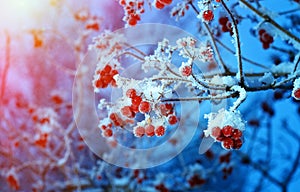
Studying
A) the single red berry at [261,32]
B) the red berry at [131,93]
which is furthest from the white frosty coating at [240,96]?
A: the single red berry at [261,32]

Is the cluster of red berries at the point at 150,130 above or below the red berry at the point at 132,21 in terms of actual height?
below

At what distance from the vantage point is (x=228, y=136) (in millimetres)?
1917

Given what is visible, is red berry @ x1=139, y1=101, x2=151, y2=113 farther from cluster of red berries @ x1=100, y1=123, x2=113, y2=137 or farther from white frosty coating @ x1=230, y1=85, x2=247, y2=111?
cluster of red berries @ x1=100, y1=123, x2=113, y2=137

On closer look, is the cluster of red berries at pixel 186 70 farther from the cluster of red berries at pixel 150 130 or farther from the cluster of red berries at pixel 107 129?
the cluster of red berries at pixel 107 129

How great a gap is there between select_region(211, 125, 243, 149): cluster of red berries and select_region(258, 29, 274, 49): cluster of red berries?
1796mm

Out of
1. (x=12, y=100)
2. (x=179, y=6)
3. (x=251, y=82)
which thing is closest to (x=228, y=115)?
(x=251, y=82)

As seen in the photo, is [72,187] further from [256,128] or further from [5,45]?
[256,128]

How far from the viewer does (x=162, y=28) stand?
321 inches

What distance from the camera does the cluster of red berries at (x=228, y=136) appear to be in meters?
1.88

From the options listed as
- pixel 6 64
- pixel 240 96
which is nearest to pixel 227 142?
pixel 240 96

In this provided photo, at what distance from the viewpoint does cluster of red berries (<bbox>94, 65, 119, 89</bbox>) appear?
2.76 m

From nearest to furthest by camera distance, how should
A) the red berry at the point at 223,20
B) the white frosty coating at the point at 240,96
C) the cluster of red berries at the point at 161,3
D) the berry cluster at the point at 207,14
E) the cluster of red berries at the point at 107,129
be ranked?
the white frosty coating at the point at 240,96 < the berry cluster at the point at 207,14 < the cluster of red berries at the point at 161,3 < the cluster of red berries at the point at 107,129 < the red berry at the point at 223,20

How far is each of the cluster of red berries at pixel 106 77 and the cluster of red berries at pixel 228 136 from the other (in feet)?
3.46

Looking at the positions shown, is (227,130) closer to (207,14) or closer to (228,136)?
(228,136)
